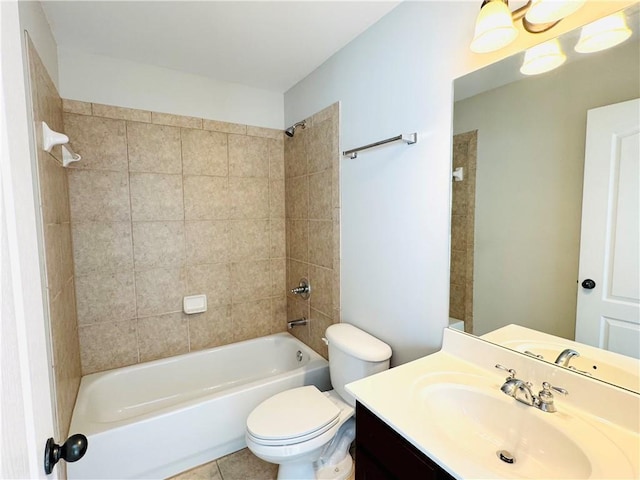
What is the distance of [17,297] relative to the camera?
1.46 ft

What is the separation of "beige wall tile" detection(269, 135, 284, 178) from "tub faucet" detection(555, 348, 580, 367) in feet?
7.32

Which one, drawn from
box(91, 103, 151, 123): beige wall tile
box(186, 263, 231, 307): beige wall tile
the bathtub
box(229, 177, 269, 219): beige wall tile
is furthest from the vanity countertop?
box(91, 103, 151, 123): beige wall tile

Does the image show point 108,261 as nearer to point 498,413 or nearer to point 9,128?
point 9,128

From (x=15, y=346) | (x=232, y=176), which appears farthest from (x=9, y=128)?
(x=232, y=176)

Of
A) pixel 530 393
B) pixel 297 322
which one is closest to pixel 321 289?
pixel 297 322

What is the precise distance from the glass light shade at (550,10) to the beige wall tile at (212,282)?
228 centimetres

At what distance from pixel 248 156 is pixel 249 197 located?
13.2 inches

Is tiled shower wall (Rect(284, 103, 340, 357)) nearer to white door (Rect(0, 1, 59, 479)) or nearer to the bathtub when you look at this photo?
the bathtub

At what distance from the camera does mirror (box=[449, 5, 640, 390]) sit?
0.97 metres

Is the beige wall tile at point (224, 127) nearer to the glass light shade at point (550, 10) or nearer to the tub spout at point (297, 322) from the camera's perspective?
the tub spout at point (297, 322)

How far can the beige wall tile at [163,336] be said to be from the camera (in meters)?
2.24

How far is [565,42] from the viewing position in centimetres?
98

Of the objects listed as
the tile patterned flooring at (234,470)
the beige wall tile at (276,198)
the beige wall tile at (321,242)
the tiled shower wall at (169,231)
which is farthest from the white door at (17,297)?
the beige wall tile at (276,198)

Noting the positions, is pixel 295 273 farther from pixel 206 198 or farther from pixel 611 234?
pixel 611 234
